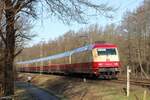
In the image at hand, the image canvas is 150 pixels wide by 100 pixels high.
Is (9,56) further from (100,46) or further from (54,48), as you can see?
(54,48)

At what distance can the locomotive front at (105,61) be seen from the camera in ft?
136

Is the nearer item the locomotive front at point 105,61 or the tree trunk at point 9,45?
the tree trunk at point 9,45

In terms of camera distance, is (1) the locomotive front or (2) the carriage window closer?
(1) the locomotive front

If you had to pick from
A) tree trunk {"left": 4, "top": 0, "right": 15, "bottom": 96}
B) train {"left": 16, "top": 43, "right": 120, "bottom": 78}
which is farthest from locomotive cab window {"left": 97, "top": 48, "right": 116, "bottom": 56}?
tree trunk {"left": 4, "top": 0, "right": 15, "bottom": 96}

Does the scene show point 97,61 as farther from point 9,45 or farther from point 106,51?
point 9,45

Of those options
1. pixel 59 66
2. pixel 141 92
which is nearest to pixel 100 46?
pixel 141 92

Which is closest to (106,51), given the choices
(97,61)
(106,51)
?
(106,51)

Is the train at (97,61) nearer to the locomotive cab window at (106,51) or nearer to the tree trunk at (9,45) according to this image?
the locomotive cab window at (106,51)

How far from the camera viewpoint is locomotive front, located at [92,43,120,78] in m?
41.3

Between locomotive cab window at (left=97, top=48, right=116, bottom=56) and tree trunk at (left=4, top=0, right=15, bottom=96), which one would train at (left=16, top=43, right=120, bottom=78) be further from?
tree trunk at (left=4, top=0, right=15, bottom=96)

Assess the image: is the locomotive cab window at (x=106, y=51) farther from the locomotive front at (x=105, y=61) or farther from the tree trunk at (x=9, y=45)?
the tree trunk at (x=9, y=45)

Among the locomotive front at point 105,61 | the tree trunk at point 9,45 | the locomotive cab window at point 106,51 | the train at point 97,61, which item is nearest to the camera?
the tree trunk at point 9,45

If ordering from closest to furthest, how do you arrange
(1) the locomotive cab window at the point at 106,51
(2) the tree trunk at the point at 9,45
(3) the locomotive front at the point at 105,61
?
(2) the tree trunk at the point at 9,45, (3) the locomotive front at the point at 105,61, (1) the locomotive cab window at the point at 106,51

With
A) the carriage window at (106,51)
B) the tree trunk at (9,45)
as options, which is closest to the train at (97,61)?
the carriage window at (106,51)
